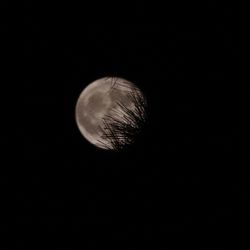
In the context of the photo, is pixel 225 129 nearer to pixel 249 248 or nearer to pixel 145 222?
pixel 249 248

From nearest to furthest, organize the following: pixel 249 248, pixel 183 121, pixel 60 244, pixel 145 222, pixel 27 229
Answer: pixel 249 248
pixel 183 121
pixel 145 222
pixel 60 244
pixel 27 229

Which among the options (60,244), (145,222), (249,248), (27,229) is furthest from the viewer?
(27,229)

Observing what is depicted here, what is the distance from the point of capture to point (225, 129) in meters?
1.05

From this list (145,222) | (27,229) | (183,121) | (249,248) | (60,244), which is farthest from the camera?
(27,229)

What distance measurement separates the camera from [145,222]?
1.25m

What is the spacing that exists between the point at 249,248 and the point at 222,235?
10cm

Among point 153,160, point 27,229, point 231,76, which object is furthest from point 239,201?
point 27,229

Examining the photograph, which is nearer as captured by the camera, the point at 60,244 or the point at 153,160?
the point at 153,160

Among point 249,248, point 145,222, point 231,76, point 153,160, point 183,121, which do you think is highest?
point 231,76

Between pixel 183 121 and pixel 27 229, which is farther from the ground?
pixel 183 121

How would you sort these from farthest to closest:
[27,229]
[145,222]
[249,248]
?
[27,229]
[145,222]
[249,248]

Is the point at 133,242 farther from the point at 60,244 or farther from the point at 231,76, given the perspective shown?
the point at 60,244

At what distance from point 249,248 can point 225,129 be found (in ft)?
1.41

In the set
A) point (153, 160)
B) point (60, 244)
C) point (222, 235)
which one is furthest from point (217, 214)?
point (60, 244)
